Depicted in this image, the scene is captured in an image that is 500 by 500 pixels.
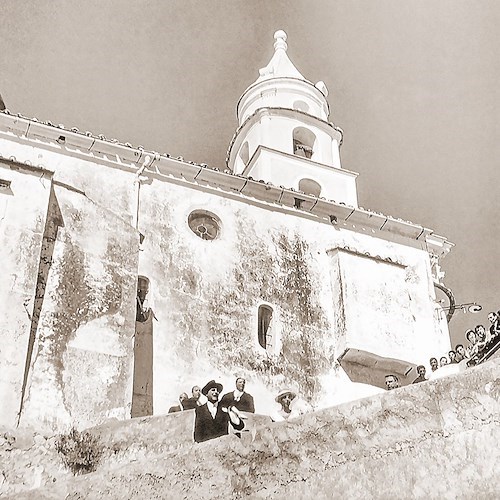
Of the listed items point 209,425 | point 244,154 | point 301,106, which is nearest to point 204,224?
point 244,154

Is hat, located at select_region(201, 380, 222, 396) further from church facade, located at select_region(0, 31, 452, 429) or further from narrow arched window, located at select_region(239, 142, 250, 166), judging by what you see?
narrow arched window, located at select_region(239, 142, 250, 166)

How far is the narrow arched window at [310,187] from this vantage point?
2648 cm

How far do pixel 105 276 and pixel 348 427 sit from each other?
925 centimetres

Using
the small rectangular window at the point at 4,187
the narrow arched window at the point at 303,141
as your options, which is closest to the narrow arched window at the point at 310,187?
the narrow arched window at the point at 303,141

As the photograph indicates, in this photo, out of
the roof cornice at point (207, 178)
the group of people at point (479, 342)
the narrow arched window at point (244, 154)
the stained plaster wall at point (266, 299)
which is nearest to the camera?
the group of people at point (479, 342)

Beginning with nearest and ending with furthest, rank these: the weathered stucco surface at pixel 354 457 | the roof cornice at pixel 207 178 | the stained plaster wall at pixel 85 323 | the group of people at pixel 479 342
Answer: the weathered stucco surface at pixel 354 457, the stained plaster wall at pixel 85 323, the group of people at pixel 479 342, the roof cornice at pixel 207 178

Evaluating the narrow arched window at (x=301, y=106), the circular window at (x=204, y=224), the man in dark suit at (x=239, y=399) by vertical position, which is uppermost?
the narrow arched window at (x=301, y=106)

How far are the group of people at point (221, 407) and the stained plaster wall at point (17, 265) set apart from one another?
3120mm

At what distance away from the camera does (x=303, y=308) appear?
21.7m

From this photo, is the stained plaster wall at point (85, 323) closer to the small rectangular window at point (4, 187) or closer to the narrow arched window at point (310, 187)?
the small rectangular window at point (4, 187)

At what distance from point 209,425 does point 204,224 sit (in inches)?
326

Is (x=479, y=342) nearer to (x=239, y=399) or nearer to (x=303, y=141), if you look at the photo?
(x=239, y=399)

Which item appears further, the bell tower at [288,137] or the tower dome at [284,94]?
the tower dome at [284,94]

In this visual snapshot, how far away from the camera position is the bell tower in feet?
86.6
